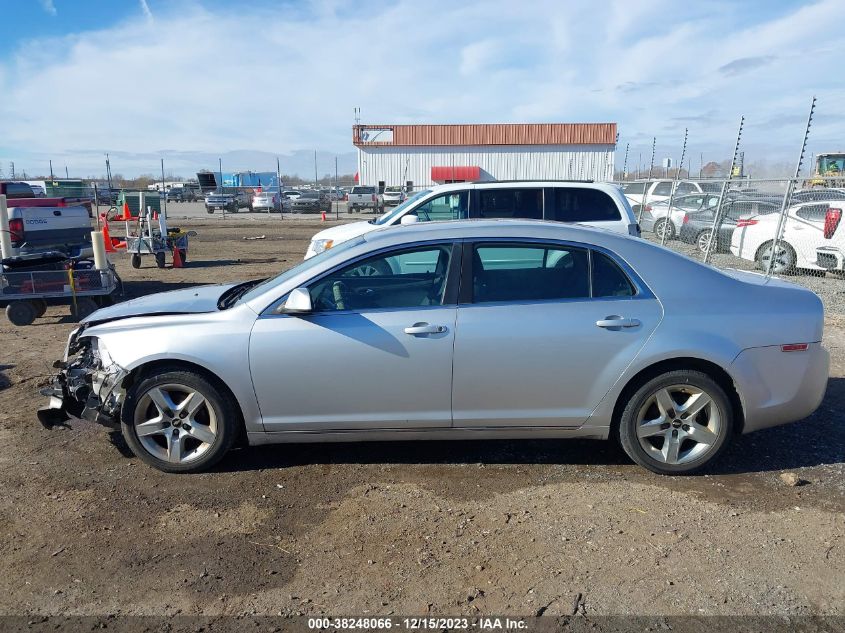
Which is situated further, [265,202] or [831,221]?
[265,202]

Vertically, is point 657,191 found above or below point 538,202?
above

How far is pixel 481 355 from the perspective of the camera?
4.04m

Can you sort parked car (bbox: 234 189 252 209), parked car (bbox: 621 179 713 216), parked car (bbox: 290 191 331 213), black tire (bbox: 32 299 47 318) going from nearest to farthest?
black tire (bbox: 32 299 47 318), parked car (bbox: 621 179 713 216), parked car (bbox: 290 191 331 213), parked car (bbox: 234 189 252 209)

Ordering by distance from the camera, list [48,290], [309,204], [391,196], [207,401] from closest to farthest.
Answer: [207,401], [48,290], [391,196], [309,204]

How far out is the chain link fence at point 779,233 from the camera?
11445 millimetres

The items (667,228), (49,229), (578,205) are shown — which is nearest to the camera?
(578,205)

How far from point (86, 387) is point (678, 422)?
12.6ft

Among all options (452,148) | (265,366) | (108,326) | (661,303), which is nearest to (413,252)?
(265,366)

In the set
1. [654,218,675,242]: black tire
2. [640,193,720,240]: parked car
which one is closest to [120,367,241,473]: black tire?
[640,193,720,240]: parked car

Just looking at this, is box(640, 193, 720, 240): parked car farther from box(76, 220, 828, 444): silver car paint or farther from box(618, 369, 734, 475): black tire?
box(618, 369, 734, 475): black tire

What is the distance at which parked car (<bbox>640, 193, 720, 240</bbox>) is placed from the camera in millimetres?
17703

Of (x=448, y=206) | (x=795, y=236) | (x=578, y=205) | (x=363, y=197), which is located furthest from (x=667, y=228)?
(x=363, y=197)

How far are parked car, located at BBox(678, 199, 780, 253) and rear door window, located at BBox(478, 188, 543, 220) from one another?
557 centimetres

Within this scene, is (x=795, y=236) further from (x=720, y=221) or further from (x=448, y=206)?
(x=448, y=206)
